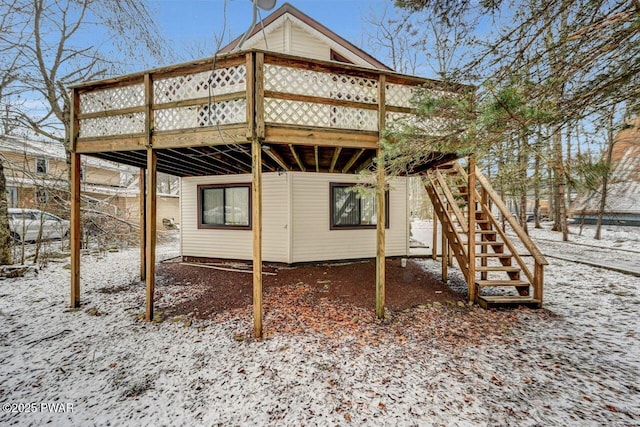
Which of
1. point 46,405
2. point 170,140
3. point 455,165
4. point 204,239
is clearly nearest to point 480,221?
point 455,165

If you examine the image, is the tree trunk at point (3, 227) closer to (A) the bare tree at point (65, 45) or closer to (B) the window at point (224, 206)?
(A) the bare tree at point (65, 45)

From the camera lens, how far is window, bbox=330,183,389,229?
7.42 meters

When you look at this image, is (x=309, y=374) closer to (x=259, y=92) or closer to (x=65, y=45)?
(x=259, y=92)

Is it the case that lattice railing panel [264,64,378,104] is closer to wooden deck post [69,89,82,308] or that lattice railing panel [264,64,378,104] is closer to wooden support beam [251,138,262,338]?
wooden support beam [251,138,262,338]

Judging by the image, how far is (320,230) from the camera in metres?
7.25

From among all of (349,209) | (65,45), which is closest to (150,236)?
(349,209)

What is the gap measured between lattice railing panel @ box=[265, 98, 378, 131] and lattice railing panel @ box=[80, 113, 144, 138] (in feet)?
7.08

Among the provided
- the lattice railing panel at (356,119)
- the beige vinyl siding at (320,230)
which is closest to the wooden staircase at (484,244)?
the beige vinyl siding at (320,230)

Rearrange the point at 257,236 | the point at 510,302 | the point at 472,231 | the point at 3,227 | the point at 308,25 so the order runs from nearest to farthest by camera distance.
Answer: the point at 257,236, the point at 510,302, the point at 472,231, the point at 3,227, the point at 308,25

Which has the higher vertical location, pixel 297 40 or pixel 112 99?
pixel 297 40

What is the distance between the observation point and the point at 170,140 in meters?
3.67

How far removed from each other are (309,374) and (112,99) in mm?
4871

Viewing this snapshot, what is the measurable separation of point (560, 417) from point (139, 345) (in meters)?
4.33

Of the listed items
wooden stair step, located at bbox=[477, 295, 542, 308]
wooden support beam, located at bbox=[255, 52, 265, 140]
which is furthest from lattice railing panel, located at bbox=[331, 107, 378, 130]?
wooden stair step, located at bbox=[477, 295, 542, 308]
